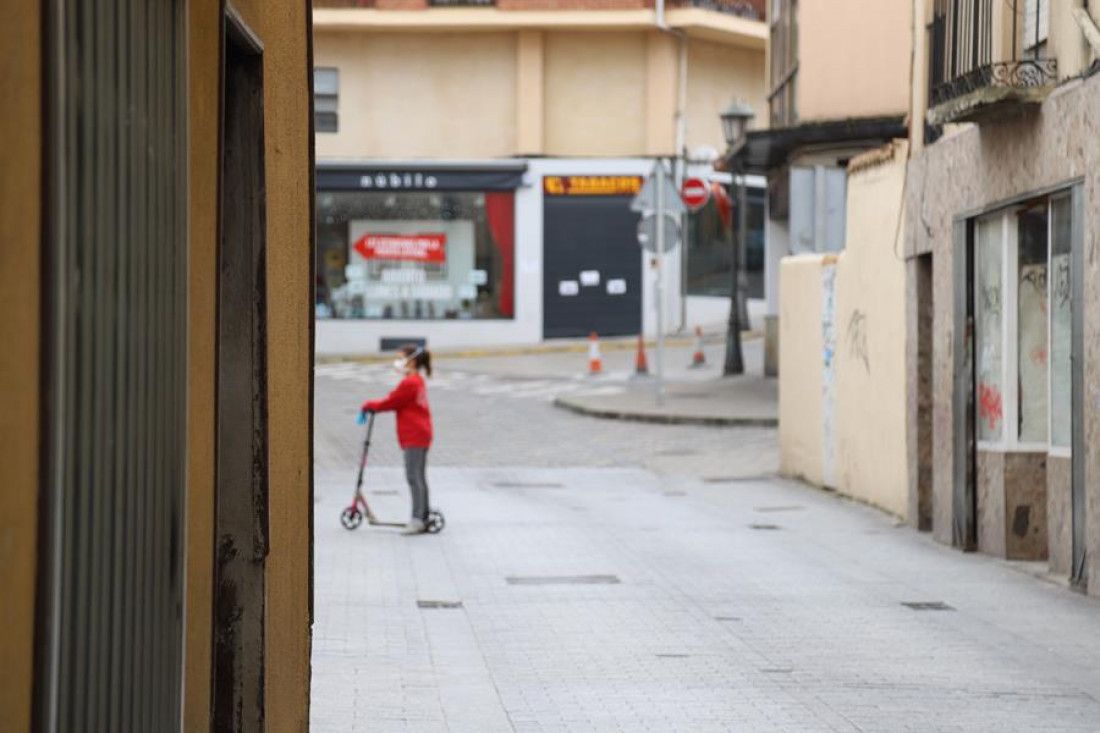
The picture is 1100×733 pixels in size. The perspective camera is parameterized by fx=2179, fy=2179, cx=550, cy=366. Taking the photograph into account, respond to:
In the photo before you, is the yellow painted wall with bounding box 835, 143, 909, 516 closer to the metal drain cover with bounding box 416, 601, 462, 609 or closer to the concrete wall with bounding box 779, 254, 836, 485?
the concrete wall with bounding box 779, 254, 836, 485

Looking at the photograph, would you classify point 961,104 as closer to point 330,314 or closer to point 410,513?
point 410,513

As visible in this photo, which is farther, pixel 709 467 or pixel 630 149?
pixel 630 149

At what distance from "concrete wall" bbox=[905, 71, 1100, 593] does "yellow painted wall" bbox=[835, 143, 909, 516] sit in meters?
0.81

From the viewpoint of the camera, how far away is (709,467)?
23125 millimetres

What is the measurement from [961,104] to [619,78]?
3301 centimetres

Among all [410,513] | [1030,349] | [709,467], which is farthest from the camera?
[709,467]

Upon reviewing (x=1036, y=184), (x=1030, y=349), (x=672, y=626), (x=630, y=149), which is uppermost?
(x=630, y=149)

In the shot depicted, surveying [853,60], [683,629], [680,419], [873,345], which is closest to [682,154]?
[680,419]

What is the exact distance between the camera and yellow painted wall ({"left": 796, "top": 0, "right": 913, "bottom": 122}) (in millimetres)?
25562

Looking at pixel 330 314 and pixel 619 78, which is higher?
pixel 619 78

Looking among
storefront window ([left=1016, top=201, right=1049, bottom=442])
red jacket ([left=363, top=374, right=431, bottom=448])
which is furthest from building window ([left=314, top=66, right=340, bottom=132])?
storefront window ([left=1016, top=201, right=1049, bottom=442])

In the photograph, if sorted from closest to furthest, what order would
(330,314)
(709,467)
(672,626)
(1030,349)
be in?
1. (672,626)
2. (1030,349)
3. (709,467)
4. (330,314)

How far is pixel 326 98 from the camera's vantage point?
36875 mm

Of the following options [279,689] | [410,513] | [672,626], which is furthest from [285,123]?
[410,513]
